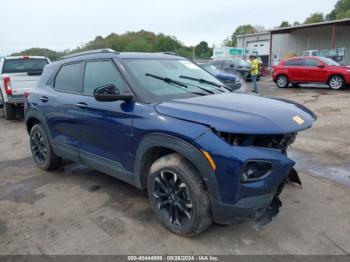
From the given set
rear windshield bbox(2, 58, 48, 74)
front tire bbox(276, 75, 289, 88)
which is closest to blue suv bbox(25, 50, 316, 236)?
rear windshield bbox(2, 58, 48, 74)

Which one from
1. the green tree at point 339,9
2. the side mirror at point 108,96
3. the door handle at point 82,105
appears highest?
the green tree at point 339,9

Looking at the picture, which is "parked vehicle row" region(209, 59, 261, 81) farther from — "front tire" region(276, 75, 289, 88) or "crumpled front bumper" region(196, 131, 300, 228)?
"crumpled front bumper" region(196, 131, 300, 228)

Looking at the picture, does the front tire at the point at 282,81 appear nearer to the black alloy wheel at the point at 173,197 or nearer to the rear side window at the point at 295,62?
the rear side window at the point at 295,62

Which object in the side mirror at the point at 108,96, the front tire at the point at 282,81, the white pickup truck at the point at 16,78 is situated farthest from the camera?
the front tire at the point at 282,81

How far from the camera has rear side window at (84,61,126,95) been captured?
3.70 metres

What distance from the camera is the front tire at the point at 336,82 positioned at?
15.0m

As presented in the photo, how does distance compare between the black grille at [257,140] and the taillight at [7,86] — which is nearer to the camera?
the black grille at [257,140]

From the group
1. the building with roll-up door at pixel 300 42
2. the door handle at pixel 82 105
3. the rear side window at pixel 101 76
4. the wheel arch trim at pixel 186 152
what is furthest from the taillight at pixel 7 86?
the building with roll-up door at pixel 300 42

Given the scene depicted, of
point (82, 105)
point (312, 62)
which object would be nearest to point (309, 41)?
point (312, 62)

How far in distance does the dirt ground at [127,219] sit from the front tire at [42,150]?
0.53 ft

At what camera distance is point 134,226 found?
135 inches

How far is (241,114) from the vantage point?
2.88 m

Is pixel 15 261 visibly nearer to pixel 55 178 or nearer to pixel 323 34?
pixel 55 178

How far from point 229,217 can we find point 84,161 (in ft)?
7.26
